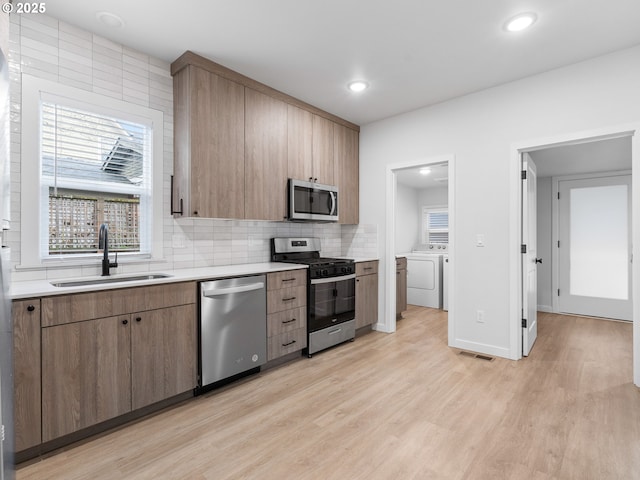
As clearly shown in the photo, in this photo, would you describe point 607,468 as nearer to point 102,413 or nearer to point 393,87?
point 102,413

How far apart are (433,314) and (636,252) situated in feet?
8.83

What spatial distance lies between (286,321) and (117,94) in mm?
2243

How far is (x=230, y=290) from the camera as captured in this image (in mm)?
2537

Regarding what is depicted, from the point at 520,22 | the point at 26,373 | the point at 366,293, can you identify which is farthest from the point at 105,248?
the point at 520,22

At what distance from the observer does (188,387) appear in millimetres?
2346

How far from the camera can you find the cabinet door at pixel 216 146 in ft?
8.69

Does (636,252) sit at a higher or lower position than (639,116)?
lower

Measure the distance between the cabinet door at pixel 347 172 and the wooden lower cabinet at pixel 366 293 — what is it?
632mm

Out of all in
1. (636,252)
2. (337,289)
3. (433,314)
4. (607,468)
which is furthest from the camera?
→ (433,314)

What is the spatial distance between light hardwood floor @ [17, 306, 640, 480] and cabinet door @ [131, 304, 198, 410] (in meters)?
0.18

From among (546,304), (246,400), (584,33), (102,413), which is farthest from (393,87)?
(546,304)

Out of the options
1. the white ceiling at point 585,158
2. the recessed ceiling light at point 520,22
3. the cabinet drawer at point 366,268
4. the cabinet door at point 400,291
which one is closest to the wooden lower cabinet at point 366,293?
the cabinet drawer at point 366,268

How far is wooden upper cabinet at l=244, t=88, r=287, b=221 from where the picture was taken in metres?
3.04

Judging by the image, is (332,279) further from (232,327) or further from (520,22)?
(520,22)
